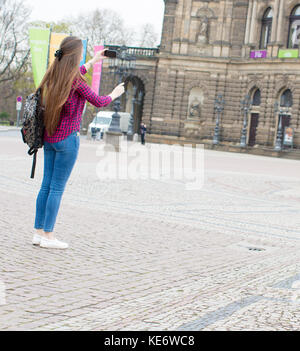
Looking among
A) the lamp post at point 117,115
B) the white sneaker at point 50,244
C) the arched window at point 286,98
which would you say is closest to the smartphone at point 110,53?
the white sneaker at point 50,244

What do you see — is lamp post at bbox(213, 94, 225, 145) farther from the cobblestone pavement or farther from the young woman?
the young woman

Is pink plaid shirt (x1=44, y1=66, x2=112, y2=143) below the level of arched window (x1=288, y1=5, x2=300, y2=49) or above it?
below

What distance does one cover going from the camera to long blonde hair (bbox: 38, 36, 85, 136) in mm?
6414

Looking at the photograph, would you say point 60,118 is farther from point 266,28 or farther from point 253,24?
point 266,28

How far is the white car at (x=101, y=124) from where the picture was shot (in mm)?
47844

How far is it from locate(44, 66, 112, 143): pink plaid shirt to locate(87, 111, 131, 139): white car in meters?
38.9

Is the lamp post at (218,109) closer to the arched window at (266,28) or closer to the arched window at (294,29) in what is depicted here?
the arched window at (266,28)

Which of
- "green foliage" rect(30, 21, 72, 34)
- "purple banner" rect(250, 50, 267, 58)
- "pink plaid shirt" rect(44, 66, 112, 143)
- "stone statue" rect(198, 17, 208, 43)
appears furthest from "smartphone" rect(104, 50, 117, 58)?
"green foliage" rect(30, 21, 72, 34)

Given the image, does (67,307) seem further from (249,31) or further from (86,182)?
(249,31)

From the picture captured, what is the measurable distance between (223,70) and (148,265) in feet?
159

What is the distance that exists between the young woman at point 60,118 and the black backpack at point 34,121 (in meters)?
0.06

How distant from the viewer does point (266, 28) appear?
52531mm

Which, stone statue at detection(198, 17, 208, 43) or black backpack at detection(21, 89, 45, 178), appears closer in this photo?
black backpack at detection(21, 89, 45, 178)
